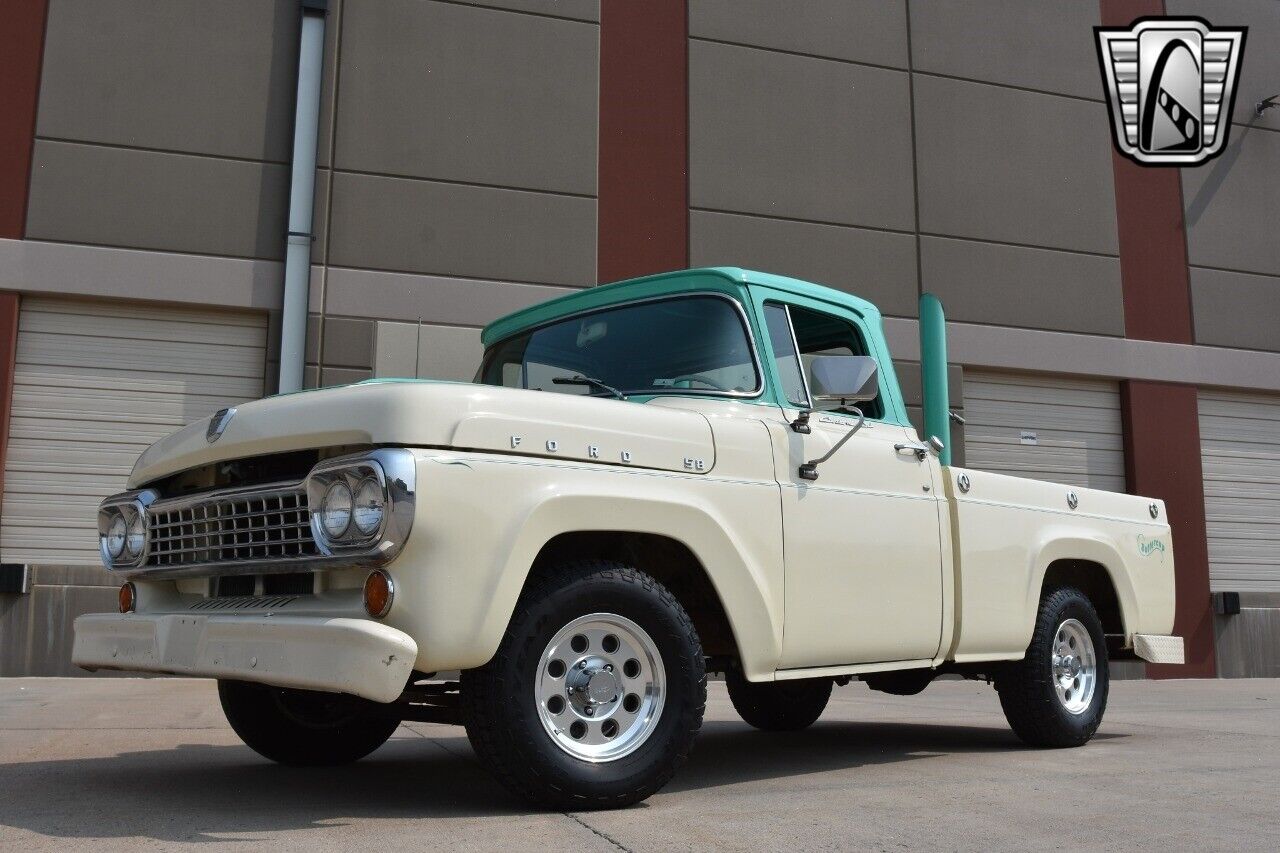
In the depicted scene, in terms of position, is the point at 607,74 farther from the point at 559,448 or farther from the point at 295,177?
the point at 559,448

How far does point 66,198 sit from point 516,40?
5.17 m

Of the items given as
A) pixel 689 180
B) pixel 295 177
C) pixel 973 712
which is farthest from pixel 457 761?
pixel 689 180

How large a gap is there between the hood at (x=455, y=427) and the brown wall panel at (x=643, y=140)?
9226 mm

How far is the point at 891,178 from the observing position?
14812mm

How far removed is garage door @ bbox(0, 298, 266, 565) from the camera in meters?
12.0

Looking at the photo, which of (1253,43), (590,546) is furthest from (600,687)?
(1253,43)

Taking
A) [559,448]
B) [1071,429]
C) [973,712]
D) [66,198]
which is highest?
[66,198]

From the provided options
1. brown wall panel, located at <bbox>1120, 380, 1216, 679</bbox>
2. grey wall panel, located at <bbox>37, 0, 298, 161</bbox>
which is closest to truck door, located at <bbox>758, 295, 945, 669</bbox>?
grey wall panel, located at <bbox>37, 0, 298, 161</bbox>

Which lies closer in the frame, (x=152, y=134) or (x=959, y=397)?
(x=152, y=134)

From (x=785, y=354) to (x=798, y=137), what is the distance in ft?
32.9

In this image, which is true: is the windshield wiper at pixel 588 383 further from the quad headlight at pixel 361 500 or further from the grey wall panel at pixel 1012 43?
the grey wall panel at pixel 1012 43

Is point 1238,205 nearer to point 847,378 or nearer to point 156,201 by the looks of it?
point 156,201

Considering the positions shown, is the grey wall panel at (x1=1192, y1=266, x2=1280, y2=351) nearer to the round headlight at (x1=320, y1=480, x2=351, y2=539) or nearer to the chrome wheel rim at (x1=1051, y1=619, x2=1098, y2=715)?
the chrome wheel rim at (x1=1051, y1=619, x2=1098, y2=715)

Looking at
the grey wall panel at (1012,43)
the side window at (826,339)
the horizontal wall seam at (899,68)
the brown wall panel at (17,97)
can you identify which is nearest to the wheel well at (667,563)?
the side window at (826,339)
